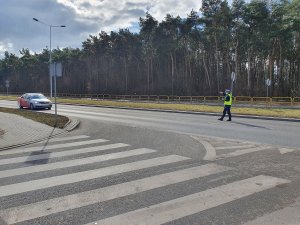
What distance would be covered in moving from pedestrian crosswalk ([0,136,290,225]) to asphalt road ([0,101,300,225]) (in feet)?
0.04

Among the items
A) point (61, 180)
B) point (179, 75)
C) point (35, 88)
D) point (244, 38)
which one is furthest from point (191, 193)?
point (35, 88)

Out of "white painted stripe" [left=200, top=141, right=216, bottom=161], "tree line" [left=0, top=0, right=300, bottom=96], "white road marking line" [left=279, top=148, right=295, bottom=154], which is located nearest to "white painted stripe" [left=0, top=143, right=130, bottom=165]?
"white painted stripe" [left=200, top=141, right=216, bottom=161]

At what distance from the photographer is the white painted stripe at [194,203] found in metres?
4.71

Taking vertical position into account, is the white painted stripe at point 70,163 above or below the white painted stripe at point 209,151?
below

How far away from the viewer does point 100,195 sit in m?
5.73

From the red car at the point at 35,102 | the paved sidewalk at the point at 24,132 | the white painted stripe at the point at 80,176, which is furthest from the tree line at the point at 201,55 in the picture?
the white painted stripe at the point at 80,176

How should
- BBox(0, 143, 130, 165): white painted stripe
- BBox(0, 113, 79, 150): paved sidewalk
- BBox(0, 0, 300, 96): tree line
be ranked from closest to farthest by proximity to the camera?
BBox(0, 143, 130, 165): white painted stripe < BBox(0, 113, 79, 150): paved sidewalk < BBox(0, 0, 300, 96): tree line

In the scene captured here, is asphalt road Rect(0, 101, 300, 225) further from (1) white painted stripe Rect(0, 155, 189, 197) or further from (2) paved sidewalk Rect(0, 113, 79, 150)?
(2) paved sidewalk Rect(0, 113, 79, 150)

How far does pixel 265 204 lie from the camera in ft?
17.1

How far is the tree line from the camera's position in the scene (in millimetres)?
52844

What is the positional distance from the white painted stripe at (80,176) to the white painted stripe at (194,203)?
2.04 meters

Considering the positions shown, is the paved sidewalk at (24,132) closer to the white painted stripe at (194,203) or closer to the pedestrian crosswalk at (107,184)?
the pedestrian crosswalk at (107,184)

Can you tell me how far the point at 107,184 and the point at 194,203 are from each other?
1756 millimetres

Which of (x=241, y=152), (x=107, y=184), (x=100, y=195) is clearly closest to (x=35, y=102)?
(x=241, y=152)
